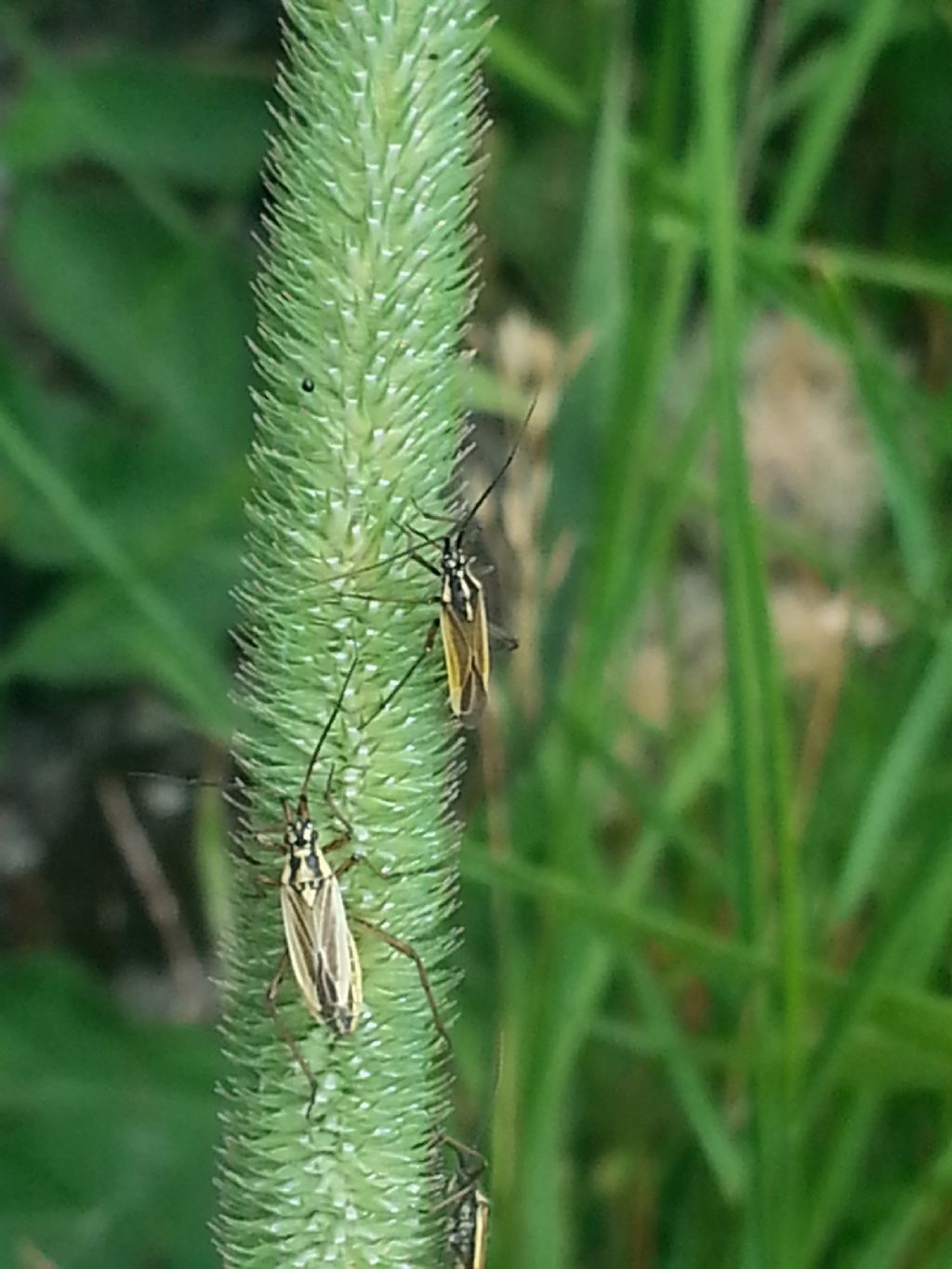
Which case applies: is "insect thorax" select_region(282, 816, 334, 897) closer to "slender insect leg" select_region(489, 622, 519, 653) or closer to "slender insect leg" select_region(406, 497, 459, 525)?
"slender insect leg" select_region(406, 497, 459, 525)

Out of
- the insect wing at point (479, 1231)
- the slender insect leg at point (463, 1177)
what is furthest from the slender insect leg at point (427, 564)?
the insect wing at point (479, 1231)

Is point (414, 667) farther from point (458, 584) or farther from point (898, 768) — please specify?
point (898, 768)

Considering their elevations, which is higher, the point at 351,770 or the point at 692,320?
the point at 692,320

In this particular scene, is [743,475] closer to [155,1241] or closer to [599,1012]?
[599,1012]

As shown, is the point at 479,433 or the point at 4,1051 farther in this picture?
the point at 479,433

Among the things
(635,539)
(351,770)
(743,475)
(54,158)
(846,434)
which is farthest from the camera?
(846,434)

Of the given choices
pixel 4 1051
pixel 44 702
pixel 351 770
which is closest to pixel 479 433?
pixel 44 702

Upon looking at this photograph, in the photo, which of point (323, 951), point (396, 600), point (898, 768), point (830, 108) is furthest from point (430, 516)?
point (830, 108)
